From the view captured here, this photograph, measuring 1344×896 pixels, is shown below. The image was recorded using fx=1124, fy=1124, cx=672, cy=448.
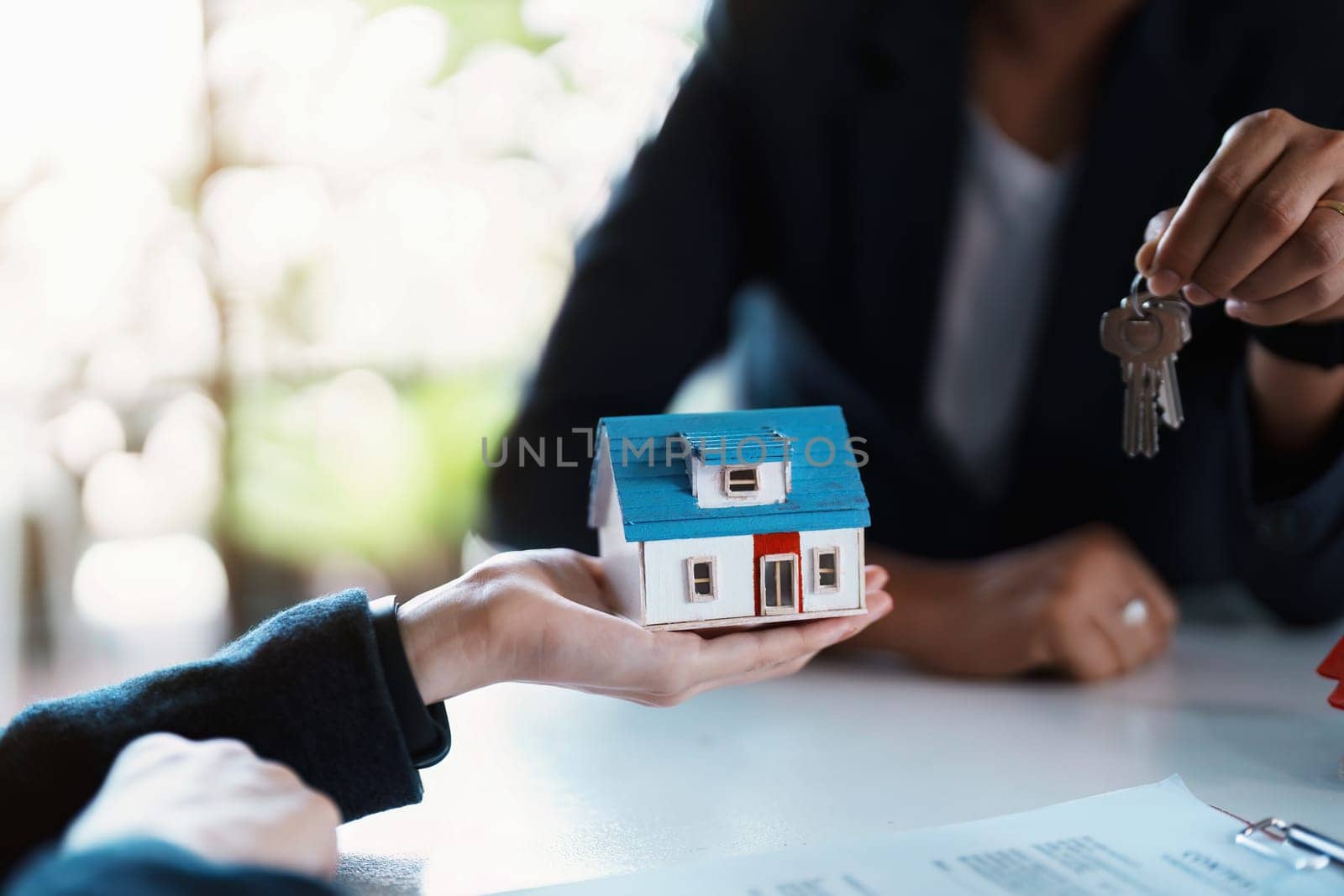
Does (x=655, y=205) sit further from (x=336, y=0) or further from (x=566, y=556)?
(x=336, y=0)

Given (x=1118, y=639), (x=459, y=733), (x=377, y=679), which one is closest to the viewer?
(x=377, y=679)

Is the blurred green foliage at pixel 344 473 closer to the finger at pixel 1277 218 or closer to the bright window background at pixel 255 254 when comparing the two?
the bright window background at pixel 255 254

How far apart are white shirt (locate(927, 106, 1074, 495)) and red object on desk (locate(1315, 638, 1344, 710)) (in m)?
0.44

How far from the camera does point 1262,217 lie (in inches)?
27.5

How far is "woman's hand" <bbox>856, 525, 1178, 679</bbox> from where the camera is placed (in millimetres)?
950

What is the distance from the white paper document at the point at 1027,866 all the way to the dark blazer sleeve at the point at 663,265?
53 centimetres

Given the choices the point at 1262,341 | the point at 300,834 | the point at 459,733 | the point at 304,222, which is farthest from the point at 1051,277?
the point at 304,222

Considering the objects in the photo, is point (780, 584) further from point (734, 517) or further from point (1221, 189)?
point (1221, 189)

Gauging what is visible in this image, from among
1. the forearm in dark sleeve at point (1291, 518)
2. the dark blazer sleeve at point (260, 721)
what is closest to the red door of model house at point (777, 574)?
the dark blazer sleeve at point (260, 721)

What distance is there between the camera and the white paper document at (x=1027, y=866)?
571 mm

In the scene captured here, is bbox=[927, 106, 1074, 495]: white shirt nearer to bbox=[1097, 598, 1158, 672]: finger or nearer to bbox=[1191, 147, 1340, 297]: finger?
bbox=[1097, 598, 1158, 672]: finger

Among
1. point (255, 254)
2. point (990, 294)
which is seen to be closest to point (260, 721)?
point (990, 294)

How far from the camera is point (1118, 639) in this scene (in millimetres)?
974

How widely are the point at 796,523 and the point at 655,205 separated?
54cm
